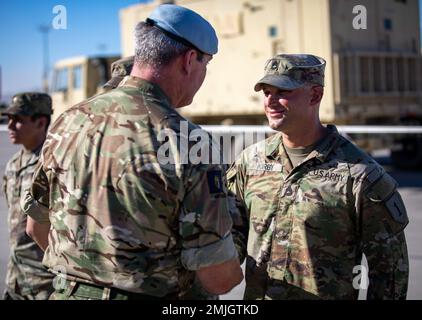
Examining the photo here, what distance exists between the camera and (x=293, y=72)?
2.38 meters

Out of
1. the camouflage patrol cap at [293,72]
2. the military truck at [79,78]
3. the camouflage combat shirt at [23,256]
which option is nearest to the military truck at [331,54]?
the military truck at [79,78]

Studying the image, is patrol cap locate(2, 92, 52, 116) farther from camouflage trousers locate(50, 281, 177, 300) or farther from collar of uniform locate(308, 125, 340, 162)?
camouflage trousers locate(50, 281, 177, 300)

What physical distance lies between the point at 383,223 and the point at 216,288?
81cm

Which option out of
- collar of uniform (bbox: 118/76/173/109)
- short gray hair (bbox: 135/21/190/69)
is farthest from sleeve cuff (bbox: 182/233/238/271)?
short gray hair (bbox: 135/21/190/69)

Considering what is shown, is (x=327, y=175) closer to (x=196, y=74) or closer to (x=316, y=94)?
(x=316, y=94)

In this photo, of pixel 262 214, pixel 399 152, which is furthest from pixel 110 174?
pixel 399 152

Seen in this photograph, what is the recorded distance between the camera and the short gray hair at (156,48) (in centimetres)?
160

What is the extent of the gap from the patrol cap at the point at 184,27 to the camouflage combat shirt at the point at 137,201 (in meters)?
0.16

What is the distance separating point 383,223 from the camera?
2123 mm

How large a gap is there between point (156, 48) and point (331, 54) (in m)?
7.67

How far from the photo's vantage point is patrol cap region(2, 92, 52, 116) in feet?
11.9

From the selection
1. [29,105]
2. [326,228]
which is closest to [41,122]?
[29,105]

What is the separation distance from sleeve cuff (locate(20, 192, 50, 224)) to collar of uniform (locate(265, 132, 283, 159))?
0.98m
